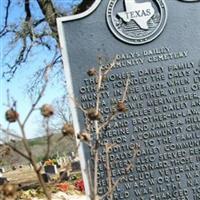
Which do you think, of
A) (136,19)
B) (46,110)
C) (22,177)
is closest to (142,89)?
(136,19)

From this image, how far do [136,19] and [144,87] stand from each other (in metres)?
0.70

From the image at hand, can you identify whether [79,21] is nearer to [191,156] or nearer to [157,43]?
[157,43]

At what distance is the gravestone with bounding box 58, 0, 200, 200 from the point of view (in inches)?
198

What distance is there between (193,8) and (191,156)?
1514mm

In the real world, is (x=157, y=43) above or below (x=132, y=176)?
above

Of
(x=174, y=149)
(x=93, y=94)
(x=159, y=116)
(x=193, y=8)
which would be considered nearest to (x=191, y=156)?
(x=174, y=149)

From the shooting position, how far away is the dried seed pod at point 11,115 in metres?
1.67

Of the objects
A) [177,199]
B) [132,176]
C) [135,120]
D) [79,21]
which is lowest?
[177,199]

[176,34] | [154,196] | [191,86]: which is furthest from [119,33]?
[154,196]

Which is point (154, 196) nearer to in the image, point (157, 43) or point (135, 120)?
point (135, 120)

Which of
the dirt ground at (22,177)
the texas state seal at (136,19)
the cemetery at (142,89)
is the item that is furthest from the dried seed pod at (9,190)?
the dirt ground at (22,177)

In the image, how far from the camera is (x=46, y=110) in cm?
177

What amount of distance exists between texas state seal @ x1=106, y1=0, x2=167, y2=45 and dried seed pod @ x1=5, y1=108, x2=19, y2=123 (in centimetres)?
361

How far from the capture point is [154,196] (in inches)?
199
